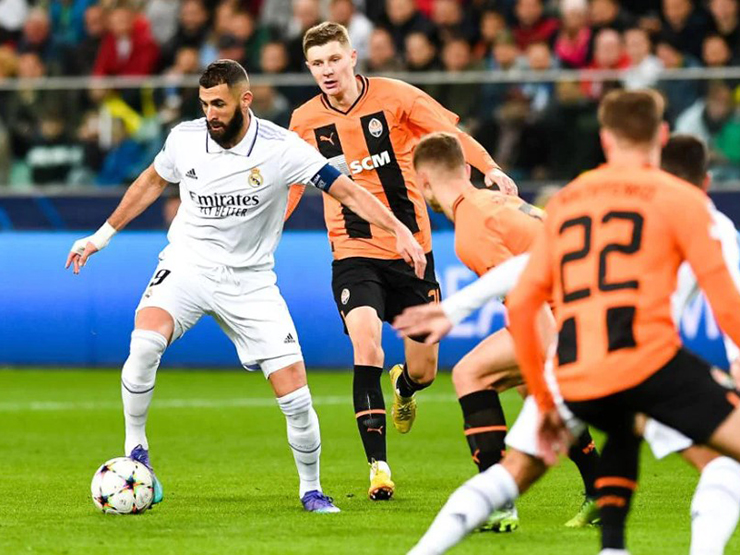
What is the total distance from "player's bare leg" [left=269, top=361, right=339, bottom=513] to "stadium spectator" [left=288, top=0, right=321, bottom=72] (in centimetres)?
973

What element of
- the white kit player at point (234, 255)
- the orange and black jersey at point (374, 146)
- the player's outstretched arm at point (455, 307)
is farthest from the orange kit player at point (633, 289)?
the orange and black jersey at point (374, 146)

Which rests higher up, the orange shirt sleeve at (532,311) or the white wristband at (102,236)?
the white wristband at (102,236)

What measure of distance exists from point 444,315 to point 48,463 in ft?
15.8

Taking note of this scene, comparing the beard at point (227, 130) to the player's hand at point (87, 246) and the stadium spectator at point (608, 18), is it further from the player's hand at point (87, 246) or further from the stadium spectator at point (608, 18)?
the stadium spectator at point (608, 18)

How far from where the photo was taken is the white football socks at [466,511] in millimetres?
5250

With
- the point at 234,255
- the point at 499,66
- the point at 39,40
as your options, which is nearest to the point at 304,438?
the point at 234,255

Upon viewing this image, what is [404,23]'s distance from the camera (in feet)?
56.2

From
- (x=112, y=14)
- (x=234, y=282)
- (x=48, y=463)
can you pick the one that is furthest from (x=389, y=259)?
(x=112, y=14)

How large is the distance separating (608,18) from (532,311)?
11.5 metres

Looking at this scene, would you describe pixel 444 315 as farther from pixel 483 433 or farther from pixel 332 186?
pixel 332 186

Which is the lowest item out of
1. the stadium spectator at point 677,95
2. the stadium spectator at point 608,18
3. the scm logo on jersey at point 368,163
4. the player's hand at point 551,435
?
the player's hand at point 551,435

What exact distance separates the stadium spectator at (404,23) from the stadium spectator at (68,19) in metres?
4.52

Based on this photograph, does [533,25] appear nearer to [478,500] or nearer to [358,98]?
[358,98]

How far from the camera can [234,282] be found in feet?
25.2
